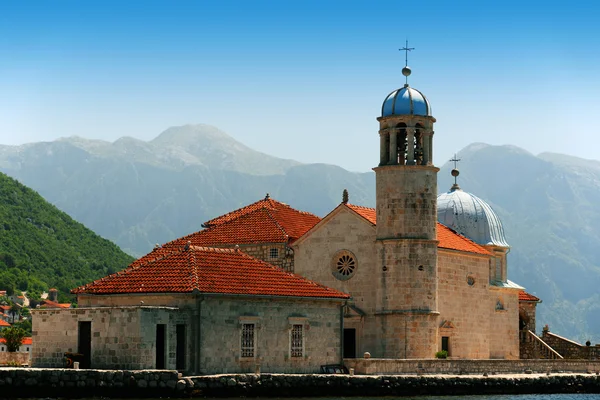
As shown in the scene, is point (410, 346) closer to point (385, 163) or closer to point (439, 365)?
point (439, 365)

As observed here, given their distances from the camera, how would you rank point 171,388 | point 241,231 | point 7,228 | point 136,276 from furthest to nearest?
point 7,228
point 241,231
point 136,276
point 171,388

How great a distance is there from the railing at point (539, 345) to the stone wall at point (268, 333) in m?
22.5

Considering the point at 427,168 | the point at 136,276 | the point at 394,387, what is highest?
the point at 427,168

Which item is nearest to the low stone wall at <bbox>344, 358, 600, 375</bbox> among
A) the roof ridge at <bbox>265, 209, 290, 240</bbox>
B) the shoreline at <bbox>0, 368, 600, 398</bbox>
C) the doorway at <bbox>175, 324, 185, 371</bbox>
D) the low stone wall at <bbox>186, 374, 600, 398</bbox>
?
the shoreline at <bbox>0, 368, 600, 398</bbox>

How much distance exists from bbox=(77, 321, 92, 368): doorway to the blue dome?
17.6 m

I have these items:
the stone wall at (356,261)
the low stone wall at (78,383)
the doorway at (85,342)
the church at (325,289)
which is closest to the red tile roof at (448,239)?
the church at (325,289)

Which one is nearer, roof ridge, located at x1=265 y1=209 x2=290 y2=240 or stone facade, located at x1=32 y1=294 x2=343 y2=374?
stone facade, located at x1=32 y1=294 x2=343 y2=374

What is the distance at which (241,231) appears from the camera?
57.6 meters

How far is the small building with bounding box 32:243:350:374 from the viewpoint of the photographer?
138 ft

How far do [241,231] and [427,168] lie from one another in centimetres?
987

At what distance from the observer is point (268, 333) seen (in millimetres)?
45500

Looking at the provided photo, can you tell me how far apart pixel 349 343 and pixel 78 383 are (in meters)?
16.4

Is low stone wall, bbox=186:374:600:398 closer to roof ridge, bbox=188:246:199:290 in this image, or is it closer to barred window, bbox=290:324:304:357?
barred window, bbox=290:324:304:357

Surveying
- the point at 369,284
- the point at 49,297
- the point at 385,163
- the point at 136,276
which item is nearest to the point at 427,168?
the point at 385,163
